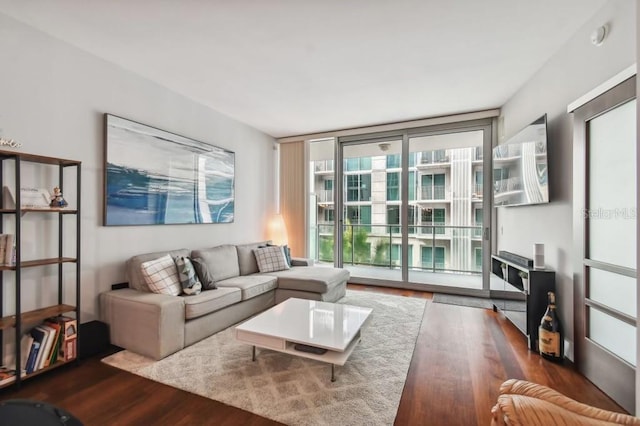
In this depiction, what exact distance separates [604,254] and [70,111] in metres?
4.35

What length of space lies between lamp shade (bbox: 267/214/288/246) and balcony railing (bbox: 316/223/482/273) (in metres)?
0.76

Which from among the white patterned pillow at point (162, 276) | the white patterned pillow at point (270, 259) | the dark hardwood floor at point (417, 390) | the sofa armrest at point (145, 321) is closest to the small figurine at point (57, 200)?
the white patterned pillow at point (162, 276)

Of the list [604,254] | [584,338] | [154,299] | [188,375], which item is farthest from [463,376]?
[154,299]

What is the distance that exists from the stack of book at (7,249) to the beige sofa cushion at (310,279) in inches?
94.4

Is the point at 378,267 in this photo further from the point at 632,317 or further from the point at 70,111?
the point at 70,111

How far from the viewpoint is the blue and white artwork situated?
2797 mm

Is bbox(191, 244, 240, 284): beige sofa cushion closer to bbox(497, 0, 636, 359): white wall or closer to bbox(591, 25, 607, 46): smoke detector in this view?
bbox(497, 0, 636, 359): white wall

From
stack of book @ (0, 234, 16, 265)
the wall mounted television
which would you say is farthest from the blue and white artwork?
the wall mounted television

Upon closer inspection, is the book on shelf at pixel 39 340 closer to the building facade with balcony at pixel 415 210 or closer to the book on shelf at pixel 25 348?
the book on shelf at pixel 25 348

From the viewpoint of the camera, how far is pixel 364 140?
4.93 m

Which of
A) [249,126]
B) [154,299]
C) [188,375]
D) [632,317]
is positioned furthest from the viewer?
[249,126]

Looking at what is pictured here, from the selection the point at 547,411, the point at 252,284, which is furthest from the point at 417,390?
the point at 252,284

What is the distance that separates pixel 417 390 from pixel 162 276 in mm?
2361

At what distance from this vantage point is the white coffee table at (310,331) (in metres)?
1.98
